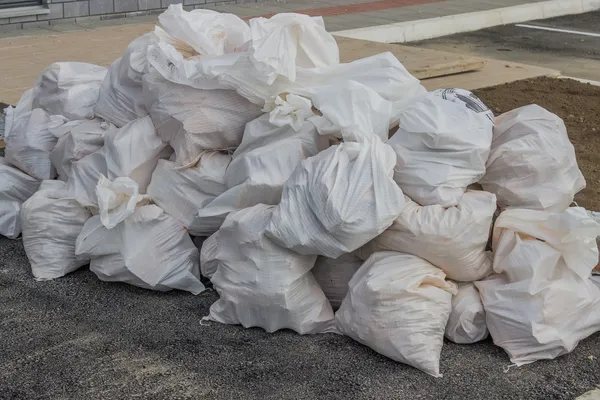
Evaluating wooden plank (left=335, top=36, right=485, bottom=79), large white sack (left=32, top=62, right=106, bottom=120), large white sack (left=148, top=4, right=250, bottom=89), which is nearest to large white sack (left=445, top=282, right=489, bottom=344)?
large white sack (left=148, top=4, right=250, bottom=89)

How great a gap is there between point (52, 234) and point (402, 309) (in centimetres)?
182

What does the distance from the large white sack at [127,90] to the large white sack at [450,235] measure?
5.30 feet

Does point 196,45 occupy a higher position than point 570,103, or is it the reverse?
point 196,45

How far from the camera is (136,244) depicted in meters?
4.00

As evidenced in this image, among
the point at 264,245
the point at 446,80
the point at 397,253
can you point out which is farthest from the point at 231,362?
the point at 446,80

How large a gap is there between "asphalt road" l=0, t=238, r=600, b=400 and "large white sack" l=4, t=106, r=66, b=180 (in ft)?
3.73

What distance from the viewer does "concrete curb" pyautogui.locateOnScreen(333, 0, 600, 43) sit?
10555 mm

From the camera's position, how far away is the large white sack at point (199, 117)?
4.15 m

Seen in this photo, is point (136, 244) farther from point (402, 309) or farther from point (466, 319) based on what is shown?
point (466, 319)

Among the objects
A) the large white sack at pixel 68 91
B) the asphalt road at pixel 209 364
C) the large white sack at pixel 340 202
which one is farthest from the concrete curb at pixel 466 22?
the asphalt road at pixel 209 364

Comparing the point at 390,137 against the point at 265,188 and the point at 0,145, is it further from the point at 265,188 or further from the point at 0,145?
the point at 0,145

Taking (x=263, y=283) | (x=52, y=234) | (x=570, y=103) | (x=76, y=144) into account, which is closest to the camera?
(x=263, y=283)

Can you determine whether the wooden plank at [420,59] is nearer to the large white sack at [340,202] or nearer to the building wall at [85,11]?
the building wall at [85,11]

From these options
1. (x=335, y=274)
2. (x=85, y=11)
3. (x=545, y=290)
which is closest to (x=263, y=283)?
(x=335, y=274)
